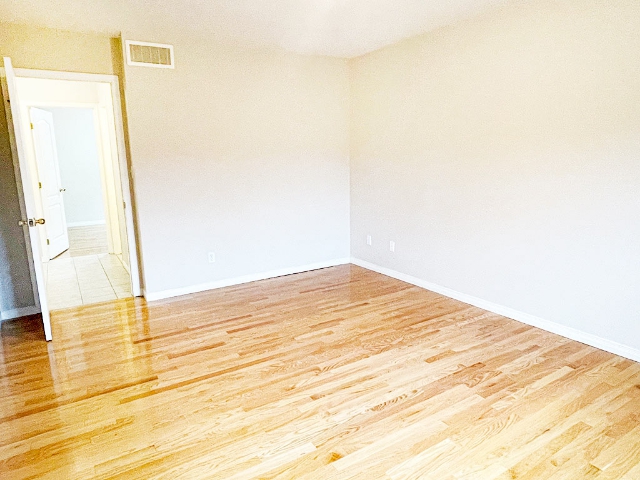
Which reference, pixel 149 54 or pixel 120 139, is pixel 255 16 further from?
pixel 120 139

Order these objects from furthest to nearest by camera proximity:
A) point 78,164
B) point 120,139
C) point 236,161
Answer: point 78,164 → point 236,161 → point 120,139

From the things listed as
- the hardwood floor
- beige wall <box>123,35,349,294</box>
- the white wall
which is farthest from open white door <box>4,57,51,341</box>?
the white wall

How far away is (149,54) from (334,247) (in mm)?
3021

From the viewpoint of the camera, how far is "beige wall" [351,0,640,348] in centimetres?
279

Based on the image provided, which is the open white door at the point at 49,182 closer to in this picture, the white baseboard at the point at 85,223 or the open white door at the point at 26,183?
the white baseboard at the point at 85,223

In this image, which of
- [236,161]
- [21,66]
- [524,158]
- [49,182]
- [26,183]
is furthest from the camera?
[49,182]

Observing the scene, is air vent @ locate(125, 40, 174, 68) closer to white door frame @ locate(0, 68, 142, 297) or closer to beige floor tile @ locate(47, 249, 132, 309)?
white door frame @ locate(0, 68, 142, 297)

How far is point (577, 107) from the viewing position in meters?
2.95

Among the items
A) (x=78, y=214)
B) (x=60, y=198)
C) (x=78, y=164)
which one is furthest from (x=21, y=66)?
(x=78, y=214)

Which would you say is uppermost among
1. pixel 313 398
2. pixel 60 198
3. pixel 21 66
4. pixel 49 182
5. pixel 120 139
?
pixel 21 66

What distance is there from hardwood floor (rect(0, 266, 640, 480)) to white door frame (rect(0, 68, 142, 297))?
2.28 ft

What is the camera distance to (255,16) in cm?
344

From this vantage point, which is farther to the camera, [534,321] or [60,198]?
[60,198]

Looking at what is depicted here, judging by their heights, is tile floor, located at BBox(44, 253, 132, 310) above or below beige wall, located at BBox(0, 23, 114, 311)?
below
